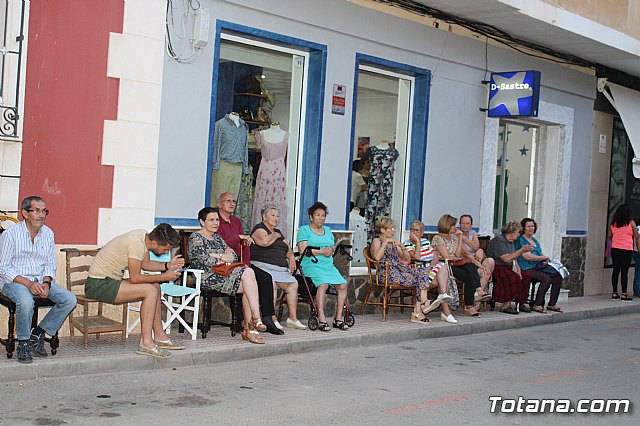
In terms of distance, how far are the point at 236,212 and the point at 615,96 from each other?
356 inches

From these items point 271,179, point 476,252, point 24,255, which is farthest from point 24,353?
point 476,252

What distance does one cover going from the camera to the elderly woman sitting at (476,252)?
1321 cm

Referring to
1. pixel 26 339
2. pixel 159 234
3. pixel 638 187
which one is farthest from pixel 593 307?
pixel 26 339

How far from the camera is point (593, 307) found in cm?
1523

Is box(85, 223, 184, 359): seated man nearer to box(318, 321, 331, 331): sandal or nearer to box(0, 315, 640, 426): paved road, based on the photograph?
box(0, 315, 640, 426): paved road

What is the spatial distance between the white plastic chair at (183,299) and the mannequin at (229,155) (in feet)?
5.70

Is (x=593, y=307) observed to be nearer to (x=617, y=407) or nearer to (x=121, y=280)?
(x=617, y=407)

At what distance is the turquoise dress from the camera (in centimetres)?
1091

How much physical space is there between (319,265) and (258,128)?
1958mm

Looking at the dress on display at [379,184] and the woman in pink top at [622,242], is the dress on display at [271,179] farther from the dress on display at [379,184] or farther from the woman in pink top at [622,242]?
the woman in pink top at [622,242]

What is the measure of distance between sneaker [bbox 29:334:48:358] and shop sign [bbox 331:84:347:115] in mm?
5377

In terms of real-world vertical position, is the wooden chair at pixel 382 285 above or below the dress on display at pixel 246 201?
below

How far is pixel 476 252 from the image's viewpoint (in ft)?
44.0

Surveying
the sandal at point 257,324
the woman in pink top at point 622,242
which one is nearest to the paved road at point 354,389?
the sandal at point 257,324
